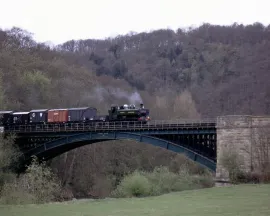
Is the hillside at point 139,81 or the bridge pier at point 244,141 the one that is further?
the hillside at point 139,81

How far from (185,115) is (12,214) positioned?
66641 millimetres

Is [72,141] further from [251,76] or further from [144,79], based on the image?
[144,79]

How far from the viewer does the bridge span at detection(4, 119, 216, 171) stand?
4569cm

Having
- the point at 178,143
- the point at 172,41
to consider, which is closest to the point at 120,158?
the point at 178,143

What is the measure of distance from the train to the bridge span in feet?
3.00

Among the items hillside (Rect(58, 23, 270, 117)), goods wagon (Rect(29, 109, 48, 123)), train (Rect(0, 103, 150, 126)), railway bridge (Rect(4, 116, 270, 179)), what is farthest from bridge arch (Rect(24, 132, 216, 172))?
hillside (Rect(58, 23, 270, 117))

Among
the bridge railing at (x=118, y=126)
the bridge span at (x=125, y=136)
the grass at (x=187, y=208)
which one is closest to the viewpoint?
the grass at (x=187, y=208)

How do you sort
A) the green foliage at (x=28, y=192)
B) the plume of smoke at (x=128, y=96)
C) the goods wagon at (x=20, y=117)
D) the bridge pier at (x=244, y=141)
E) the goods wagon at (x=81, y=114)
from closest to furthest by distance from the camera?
the green foliage at (x=28, y=192), the bridge pier at (x=244, y=141), the goods wagon at (x=81, y=114), the goods wagon at (x=20, y=117), the plume of smoke at (x=128, y=96)

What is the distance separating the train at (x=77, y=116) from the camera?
188ft

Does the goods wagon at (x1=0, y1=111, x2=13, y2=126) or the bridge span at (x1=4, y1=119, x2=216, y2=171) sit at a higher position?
the goods wagon at (x1=0, y1=111, x2=13, y2=126)

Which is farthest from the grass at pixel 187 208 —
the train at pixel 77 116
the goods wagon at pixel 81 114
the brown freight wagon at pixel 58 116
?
the brown freight wagon at pixel 58 116

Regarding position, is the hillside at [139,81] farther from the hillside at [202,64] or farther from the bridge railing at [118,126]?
the bridge railing at [118,126]

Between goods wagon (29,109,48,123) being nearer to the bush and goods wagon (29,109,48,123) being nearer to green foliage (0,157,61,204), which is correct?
green foliage (0,157,61,204)

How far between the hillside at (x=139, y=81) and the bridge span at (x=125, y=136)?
5.36 m
